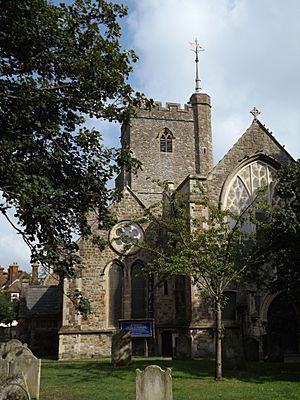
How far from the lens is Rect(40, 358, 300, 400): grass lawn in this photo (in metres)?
11.0

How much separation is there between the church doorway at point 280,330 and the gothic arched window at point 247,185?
429 centimetres

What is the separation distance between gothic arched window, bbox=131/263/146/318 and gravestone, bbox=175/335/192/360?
4082mm

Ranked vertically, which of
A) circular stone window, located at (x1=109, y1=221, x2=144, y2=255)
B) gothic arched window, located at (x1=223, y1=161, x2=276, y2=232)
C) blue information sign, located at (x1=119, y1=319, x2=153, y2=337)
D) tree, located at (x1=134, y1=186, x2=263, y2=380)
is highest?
gothic arched window, located at (x1=223, y1=161, x2=276, y2=232)

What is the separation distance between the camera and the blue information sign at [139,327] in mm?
21859

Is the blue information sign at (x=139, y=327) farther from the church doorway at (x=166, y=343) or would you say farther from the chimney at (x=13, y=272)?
the chimney at (x=13, y=272)

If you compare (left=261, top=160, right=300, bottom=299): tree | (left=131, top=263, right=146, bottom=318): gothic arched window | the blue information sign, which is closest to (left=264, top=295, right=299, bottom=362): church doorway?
(left=261, top=160, right=300, bottom=299): tree

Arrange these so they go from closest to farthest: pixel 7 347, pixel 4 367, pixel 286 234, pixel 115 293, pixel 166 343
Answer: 1. pixel 4 367
2. pixel 7 347
3. pixel 286 234
4. pixel 166 343
5. pixel 115 293

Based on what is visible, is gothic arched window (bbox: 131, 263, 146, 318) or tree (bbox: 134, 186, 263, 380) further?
gothic arched window (bbox: 131, 263, 146, 318)

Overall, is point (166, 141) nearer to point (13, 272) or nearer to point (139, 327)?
point (139, 327)

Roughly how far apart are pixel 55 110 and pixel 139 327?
45.0 ft

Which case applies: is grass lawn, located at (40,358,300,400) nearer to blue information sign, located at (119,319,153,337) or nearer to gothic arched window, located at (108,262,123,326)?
blue information sign, located at (119,319,153,337)

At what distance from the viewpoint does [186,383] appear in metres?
12.9

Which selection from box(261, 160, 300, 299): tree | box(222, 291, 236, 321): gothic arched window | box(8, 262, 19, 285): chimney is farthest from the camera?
box(8, 262, 19, 285): chimney

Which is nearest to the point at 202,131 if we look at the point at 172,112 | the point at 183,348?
the point at 172,112
